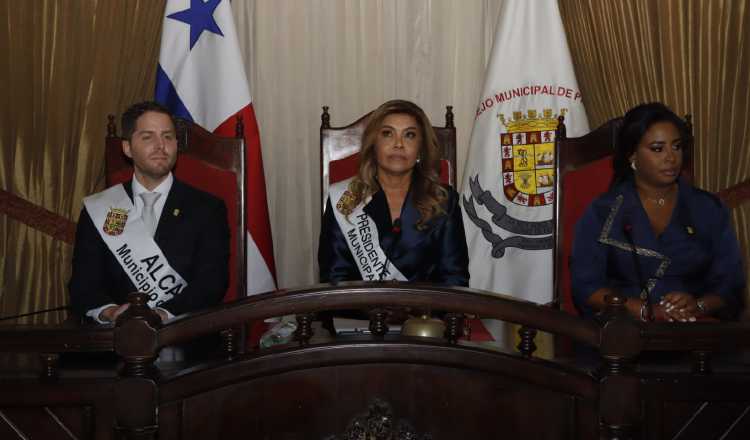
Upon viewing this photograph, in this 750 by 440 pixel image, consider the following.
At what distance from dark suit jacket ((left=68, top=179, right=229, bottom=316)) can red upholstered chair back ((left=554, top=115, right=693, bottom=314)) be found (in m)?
1.04

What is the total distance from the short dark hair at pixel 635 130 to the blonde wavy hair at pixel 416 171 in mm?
519

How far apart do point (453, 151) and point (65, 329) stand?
165cm

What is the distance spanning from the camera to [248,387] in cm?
152

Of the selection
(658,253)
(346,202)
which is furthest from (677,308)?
(346,202)

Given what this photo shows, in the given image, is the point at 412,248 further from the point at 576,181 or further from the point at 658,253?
the point at 658,253

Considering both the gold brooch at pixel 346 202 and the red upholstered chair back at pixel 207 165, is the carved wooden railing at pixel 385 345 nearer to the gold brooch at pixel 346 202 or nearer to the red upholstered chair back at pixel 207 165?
the gold brooch at pixel 346 202

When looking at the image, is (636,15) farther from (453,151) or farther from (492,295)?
(492,295)

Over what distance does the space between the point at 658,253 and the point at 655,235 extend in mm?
68

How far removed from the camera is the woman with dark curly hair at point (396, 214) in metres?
2.67

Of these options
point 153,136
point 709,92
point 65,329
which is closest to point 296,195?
point 153,136

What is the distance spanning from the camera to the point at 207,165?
Result: 112 inches

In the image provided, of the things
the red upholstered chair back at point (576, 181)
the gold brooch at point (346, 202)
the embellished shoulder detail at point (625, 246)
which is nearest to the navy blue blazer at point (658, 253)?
the embellished shoulder detail at point (625, 246)

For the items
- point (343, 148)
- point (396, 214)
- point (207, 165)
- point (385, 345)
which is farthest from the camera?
point (343, 148)

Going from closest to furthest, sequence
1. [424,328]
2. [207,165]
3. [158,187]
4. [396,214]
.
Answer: [424,328], [158,187], [396,214], [207,165]
